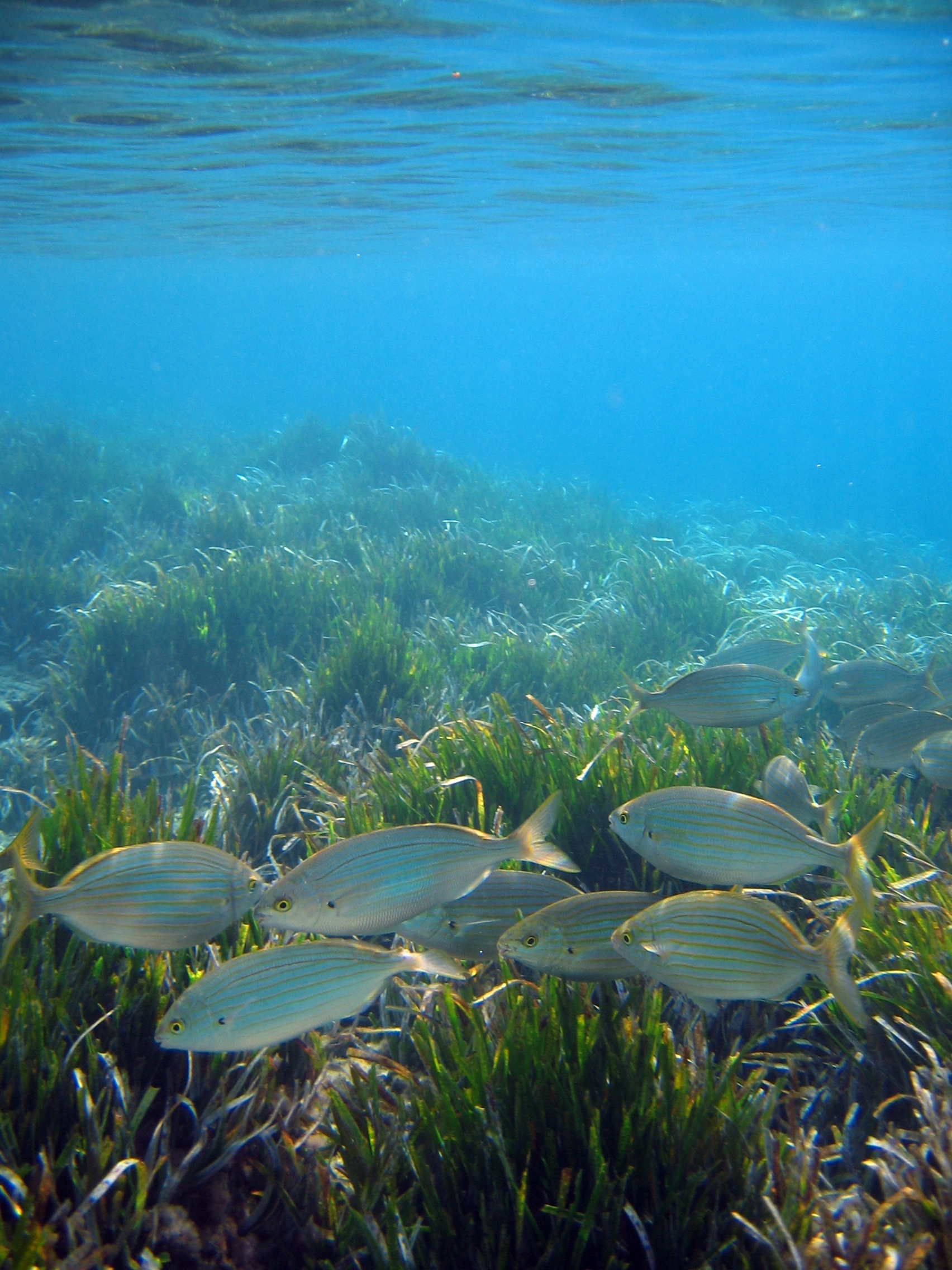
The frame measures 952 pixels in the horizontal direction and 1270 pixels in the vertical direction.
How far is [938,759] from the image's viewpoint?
14.7 feet

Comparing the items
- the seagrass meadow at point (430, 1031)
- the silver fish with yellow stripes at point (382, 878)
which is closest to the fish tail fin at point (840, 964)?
the seagrass meadow at point (430, 1031)

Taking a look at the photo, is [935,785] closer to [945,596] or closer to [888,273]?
[945,596]

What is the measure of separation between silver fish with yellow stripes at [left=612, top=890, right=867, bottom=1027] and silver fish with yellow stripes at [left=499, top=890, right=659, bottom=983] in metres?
0.16

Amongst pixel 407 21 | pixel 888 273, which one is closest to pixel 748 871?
pixel 407 21

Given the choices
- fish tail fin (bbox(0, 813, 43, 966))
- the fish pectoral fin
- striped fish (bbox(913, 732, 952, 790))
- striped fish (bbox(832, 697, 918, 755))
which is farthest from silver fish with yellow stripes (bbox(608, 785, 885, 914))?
striped fish (bbox(832, 697, 918, 755))

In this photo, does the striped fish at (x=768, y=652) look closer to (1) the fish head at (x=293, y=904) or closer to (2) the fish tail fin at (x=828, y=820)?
(2) the fish tail fin at (x=828, y=820)

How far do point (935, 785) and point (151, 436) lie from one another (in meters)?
25.8

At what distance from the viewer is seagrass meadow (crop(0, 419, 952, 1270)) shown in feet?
6.97

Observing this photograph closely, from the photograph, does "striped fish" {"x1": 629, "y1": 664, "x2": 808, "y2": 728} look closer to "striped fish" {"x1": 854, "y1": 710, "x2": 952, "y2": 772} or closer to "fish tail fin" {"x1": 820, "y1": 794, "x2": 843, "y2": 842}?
"fish tail fin" {"x1": 820, "y1": 794, "x2": 843, "y2": 842}

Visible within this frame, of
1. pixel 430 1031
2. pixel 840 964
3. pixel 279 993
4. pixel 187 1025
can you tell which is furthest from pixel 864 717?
pixel 187 1025

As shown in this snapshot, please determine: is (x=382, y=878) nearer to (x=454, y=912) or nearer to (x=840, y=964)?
(x=454, y=912)

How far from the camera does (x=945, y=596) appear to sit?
13.5 m

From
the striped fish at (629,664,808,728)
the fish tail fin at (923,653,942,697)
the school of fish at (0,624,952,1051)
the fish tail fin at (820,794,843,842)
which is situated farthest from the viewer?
the fish tail fin at (923,653,942,697)

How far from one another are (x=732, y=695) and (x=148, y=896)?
3337 mm
